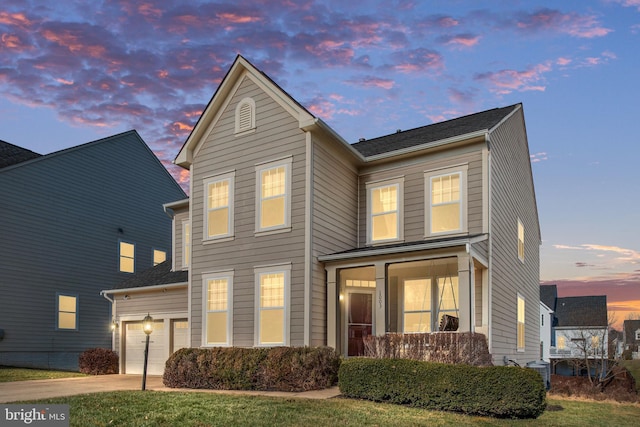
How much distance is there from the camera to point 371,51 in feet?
58.1

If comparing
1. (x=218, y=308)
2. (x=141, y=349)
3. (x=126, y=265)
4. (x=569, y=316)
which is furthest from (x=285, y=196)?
(x=569, y=316)

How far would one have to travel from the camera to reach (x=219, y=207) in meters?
17.8

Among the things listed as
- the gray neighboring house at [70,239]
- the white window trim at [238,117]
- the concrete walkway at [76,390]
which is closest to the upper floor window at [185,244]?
the concrete walkway at [76,390]

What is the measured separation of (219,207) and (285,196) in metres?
2.59

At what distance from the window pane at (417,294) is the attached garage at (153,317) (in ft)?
24.2

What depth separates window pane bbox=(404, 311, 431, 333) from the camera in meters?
16.3

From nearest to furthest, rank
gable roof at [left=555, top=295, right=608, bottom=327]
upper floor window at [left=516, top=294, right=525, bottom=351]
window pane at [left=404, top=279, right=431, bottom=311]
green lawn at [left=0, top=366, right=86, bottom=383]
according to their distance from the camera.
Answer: window pane at [left=404, top=279, right=431, bottom=311] < green lawn at [left=0, top=366, right=86, bottom=383] < upper floor window at [left=516, top=294, right=525, bottom=351] < gable roof at [left=555, top=295, right=608, bottom=327]

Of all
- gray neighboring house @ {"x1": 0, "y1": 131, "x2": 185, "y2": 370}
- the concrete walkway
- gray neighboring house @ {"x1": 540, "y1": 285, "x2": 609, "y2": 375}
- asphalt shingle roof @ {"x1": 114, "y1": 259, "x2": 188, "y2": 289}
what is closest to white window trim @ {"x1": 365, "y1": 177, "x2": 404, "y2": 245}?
the concrete walkway

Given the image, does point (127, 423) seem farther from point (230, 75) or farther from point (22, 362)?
point (22, 362)

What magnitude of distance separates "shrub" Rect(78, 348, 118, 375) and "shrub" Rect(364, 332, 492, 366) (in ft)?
37.2

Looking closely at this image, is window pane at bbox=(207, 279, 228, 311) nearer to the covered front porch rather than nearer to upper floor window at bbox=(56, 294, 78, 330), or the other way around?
the covered front porch

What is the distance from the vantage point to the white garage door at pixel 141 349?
68.2 ft

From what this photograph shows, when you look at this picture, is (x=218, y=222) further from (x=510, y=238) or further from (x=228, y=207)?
(x=510, y=238)

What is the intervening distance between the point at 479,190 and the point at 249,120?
6.64 metres
